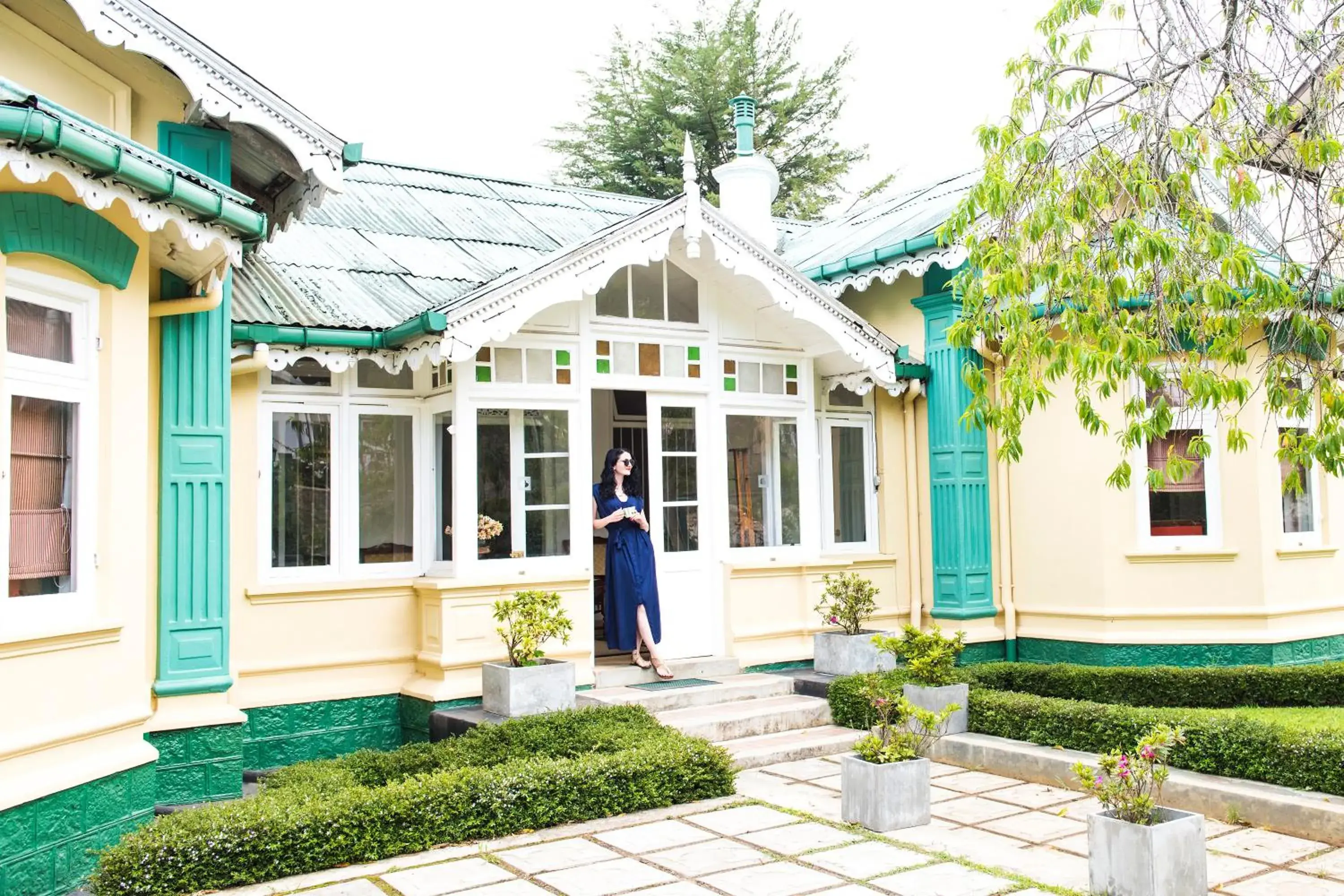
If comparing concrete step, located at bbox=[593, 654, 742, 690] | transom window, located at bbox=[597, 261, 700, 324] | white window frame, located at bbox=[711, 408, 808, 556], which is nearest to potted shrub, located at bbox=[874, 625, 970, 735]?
concrete step, located at bbox=[593, 654, 742, 690]

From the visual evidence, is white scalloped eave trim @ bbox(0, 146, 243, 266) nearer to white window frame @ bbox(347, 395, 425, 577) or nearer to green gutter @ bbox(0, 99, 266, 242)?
green gutter @ bbox(0, 99, 266, 242)

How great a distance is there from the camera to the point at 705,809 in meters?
6.82

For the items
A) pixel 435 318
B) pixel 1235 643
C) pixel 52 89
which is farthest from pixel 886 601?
pixel 52 89

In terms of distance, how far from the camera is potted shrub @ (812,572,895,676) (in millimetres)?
9711

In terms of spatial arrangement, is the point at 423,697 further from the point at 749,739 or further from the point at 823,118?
the point at 823,118

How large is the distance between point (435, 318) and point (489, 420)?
4.16 ft

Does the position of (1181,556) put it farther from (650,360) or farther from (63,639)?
(63,639)

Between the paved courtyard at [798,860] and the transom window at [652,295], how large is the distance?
173 inches

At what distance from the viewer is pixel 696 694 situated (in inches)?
356

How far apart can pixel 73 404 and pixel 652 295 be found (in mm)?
5033

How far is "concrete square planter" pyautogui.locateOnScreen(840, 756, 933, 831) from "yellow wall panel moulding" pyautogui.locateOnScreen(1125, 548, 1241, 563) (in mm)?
5160

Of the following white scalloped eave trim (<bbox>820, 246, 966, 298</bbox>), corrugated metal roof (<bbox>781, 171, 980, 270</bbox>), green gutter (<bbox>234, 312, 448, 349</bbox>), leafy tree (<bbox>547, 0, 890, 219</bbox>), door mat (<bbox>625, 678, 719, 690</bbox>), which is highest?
leafy tree (<bbox>547, 0, 890, 219</bbox>)

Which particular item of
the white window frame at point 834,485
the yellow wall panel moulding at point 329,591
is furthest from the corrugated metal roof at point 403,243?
the white window frame at point 834,485

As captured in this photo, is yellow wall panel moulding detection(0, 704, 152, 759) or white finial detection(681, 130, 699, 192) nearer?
yellow wall panel moulding detection(0, 704, 152, 759)
